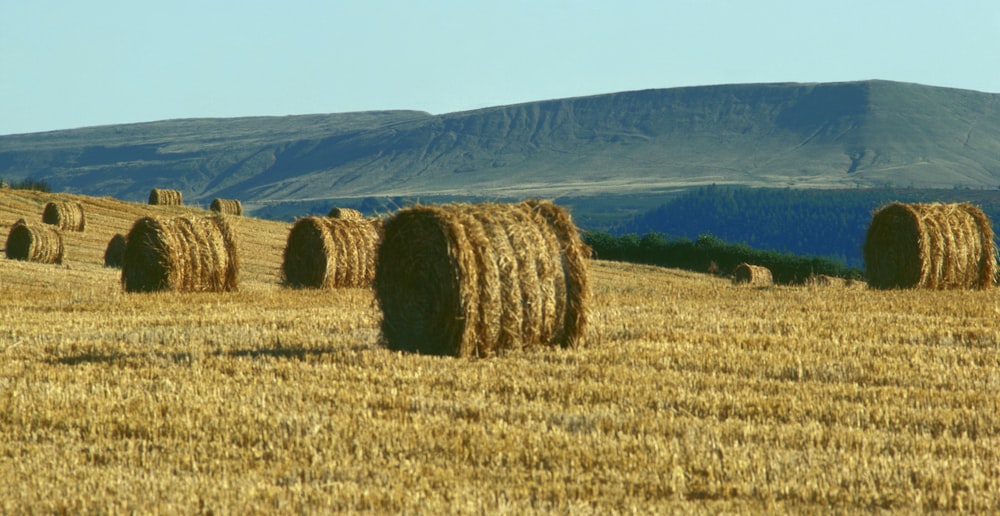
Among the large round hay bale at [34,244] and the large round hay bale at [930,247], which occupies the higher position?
the large round hay bale at [930,247]

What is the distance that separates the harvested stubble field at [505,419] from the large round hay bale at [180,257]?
5.28 meters

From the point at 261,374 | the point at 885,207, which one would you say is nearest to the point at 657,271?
the point at 885,207

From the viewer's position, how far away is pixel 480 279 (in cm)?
1280

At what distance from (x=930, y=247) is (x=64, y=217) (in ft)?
99.3

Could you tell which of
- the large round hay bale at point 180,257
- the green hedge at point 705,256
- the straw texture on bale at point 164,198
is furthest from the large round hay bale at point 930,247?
the straw texture on bale at point 164,198

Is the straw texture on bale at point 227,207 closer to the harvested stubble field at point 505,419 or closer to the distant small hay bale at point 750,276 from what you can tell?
the distant small hay bale at point 750,276

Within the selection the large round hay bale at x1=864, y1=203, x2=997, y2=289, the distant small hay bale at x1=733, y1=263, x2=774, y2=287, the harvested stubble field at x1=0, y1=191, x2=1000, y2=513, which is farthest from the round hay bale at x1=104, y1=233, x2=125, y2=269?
the large round hay bale at x1=864, y1=203, x2=997, y2=289

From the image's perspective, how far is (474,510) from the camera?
6.73 metres

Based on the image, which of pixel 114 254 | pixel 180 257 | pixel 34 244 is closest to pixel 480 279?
pixel 180 257

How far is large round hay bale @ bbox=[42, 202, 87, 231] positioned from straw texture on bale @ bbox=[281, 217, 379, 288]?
2084cm

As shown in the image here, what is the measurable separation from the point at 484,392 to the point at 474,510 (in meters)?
3.55

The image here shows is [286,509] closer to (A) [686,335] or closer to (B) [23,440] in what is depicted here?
(B) [23,440]

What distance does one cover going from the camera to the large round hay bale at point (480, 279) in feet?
41.7

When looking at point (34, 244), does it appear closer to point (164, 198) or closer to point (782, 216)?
point (164, 198)
